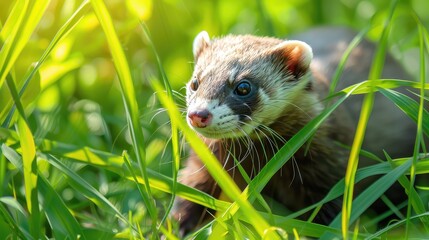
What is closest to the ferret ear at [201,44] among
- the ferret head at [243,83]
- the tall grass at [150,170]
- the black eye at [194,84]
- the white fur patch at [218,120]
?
the ferret head at [243,83]

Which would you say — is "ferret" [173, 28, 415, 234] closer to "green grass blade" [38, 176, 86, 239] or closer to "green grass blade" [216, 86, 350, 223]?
"green grass blade" [216, 86, 350, 223]

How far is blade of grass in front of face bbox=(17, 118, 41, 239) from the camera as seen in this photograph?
7.24 feet

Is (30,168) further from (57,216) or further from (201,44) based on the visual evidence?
(201,44)

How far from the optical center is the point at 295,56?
10.2ft

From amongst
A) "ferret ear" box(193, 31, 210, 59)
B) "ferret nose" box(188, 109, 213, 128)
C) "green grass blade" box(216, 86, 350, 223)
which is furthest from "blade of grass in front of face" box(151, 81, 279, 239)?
"ferret ear" box(193, 31, 210, 59)

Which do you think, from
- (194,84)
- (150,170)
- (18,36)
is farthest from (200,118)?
(18,36)

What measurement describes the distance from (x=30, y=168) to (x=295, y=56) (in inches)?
50.5

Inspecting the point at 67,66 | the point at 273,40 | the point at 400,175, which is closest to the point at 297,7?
the point at 273,40

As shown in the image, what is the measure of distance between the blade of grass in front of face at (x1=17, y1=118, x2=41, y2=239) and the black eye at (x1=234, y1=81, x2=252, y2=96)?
937mm

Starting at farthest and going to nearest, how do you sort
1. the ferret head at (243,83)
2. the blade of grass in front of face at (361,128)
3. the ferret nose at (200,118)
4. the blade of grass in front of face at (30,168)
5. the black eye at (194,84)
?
the black eye at (194,84)
the ferret head at (243,83)
the ferret nose at (200,118)
the blade of grass in front of face at (30,168)
the blade of grass in front of face at (361,128)

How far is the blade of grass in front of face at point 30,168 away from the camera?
2207 millimetres

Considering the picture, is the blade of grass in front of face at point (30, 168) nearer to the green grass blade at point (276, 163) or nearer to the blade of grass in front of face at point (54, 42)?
the blade of grass in front of face at point (54, 42)

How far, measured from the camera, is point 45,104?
12.3 ft

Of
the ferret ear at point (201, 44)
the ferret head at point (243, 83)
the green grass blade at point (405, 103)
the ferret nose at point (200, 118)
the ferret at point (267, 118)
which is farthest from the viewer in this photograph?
the ferret ear at point (201, 44)
